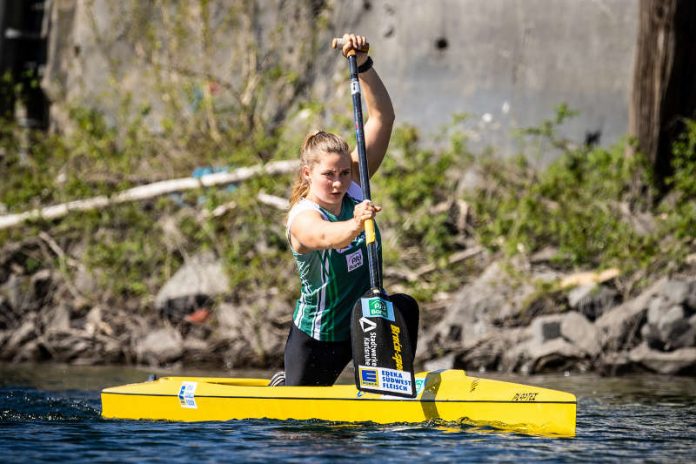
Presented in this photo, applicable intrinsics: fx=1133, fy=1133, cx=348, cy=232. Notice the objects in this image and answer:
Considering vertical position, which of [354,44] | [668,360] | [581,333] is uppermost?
[354,44]

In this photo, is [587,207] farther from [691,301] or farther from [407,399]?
[407,399]

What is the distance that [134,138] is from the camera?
40.9ft

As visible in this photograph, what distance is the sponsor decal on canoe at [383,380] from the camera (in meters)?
5.17

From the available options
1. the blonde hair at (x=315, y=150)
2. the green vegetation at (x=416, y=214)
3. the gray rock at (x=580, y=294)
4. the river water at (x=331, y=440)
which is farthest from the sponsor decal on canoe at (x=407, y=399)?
the green vegetation at (x=416, y=214)

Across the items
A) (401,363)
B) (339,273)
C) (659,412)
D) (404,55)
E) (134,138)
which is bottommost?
(659,412)

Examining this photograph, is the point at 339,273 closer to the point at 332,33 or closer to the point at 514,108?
the point at 514,108

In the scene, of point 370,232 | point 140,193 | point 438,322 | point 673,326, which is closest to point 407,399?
point 370,232

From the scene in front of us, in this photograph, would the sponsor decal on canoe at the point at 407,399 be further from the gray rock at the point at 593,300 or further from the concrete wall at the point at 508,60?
the concrete wall at the point at 508,60

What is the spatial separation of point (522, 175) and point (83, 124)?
489cm

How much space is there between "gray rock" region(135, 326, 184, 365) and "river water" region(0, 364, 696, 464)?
125 inches

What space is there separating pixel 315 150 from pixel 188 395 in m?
1.44

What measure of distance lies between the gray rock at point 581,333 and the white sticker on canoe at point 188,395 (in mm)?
3940

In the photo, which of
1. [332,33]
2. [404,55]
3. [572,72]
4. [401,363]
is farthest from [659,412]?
[332,33]

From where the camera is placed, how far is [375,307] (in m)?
5.13
